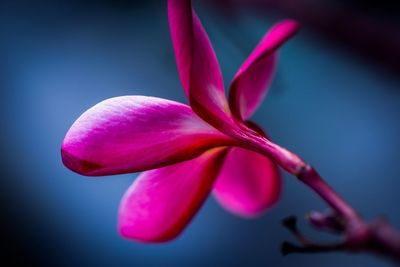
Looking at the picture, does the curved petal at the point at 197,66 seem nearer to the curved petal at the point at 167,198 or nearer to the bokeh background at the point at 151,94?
the curved petal at the point at 167,198

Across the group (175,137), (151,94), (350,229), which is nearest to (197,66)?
(175,137)

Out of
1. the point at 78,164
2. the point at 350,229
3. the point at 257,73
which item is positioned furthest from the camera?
the point at 257,73

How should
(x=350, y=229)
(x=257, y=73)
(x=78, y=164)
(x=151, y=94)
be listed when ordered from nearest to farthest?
(x=350, y=229)
(x=78, y=164)
(x=257, y=73)
(x=151, y=94)

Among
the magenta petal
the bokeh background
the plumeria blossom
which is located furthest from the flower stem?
the bokeh background

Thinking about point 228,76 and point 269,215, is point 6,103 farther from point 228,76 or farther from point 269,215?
point 269,215

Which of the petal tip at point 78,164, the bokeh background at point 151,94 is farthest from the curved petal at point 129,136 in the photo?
the bokeh background at point 151,94

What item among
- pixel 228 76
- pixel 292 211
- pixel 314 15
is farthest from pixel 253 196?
pixel 292 211

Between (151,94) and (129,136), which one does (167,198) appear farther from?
(151,94)
